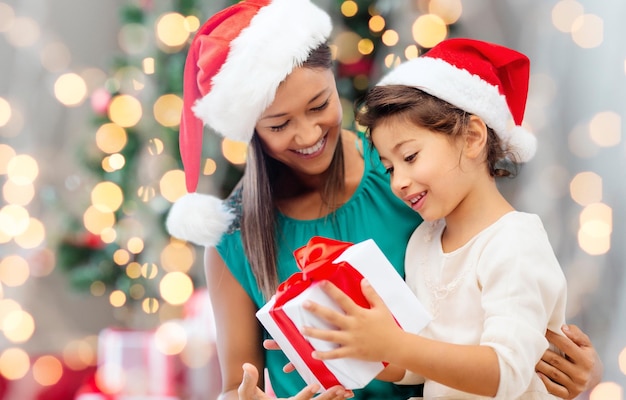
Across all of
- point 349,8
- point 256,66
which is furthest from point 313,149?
point 349,8

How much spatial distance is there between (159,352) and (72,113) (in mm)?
1182

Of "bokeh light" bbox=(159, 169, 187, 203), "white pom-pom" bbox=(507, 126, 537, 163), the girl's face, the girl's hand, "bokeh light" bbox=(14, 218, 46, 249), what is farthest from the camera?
"bokeh light" bbox=(14, 218, 46, 249)

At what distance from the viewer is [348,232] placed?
1.40m

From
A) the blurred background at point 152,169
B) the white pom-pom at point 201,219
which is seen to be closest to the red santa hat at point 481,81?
the white pom-pom at point 201,219

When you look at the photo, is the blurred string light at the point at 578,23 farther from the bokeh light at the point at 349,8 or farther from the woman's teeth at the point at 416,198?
the woman's teeth at the point at 416,198

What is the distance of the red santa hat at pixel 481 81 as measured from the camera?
119 centimetres

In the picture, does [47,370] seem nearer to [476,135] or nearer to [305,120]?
[305,120]

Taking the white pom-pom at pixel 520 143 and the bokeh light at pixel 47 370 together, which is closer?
the white pom-pom at pixel 520 143

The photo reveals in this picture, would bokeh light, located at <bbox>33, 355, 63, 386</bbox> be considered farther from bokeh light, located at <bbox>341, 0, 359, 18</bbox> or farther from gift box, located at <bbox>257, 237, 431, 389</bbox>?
gift box, located at <bbox>257, 237, 431, 389</bbox>

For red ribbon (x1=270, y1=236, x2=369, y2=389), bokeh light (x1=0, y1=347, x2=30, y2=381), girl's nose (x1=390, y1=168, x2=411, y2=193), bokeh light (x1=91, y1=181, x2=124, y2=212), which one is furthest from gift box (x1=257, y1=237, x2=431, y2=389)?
bokeh light (x1=0, y1=347, x2=30, y2=381)

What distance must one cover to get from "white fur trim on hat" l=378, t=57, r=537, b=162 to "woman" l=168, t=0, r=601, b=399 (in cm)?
17

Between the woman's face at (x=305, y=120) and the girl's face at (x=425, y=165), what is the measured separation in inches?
6.1

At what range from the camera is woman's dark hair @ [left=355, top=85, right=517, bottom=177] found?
1.15m

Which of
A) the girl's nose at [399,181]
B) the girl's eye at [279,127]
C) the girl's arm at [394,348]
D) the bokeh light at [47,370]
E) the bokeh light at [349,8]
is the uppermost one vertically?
the bokeh light at [349,8]
